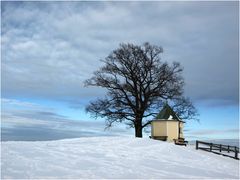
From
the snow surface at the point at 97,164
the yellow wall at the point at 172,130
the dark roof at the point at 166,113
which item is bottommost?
the snow surface at the point at 97,164

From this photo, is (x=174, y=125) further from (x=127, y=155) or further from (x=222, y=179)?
(x=222, y=179)

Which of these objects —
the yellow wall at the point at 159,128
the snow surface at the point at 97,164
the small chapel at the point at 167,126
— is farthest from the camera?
the yellow wall at the point at 159,128

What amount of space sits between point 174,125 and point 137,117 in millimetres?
3915

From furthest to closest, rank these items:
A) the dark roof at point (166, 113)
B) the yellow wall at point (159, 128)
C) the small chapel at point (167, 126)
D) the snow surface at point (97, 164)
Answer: the dark roof at point (166, 113) < the yellow wall at point (159, 128) < the small chapel at point (167, 126) < the snow surface at point (97, 164)

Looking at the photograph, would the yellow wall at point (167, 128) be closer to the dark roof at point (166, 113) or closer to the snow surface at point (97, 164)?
the dark roof at point (166, 113)

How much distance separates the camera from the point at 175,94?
39438mm

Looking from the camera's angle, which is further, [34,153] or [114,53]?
[114,53]

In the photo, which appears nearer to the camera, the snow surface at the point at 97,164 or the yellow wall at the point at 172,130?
the snow surface at the point at 97,164

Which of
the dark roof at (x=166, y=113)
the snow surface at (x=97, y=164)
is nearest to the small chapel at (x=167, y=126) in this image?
the dark roof at (x=166, y=113)

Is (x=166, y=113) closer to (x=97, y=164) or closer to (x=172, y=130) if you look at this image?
(x=172, y=130)

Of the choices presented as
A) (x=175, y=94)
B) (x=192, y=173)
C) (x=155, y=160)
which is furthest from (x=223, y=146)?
(x=192, y=173)

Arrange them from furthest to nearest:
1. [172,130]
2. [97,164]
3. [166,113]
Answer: [166,113]
[172,130]
[97,164]

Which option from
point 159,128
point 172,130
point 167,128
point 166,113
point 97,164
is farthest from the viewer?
point 166,113

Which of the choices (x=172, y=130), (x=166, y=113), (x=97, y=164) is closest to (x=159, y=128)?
(x=172, y=130)
